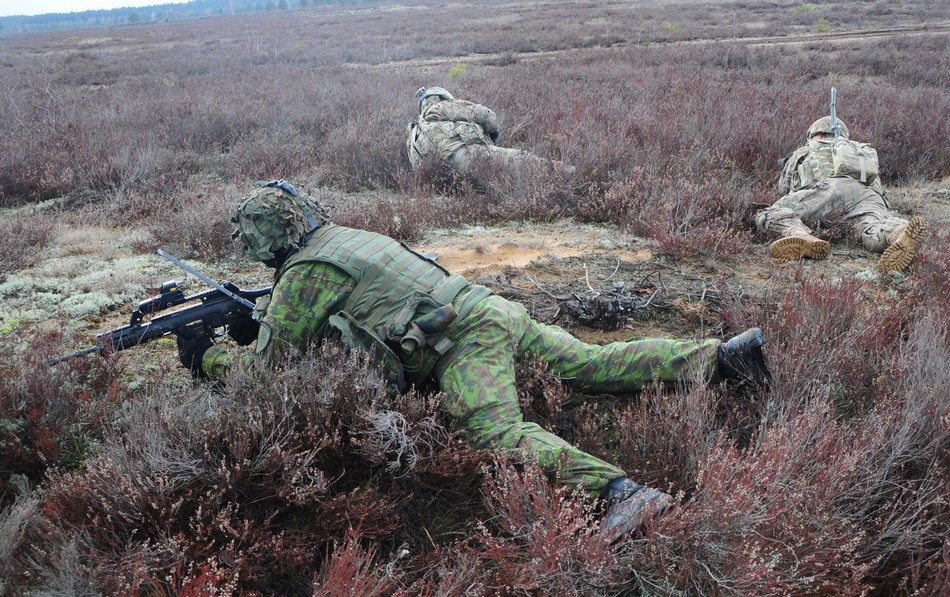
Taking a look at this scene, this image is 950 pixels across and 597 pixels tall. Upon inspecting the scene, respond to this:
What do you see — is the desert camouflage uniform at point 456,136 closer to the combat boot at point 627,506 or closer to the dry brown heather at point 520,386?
the dry brown heather at point 520,386

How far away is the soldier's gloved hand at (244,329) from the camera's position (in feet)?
11.2

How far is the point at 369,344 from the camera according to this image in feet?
9.29

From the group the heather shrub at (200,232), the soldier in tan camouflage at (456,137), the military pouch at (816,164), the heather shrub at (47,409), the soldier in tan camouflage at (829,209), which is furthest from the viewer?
the soldier in tan camouflage at (456,137)

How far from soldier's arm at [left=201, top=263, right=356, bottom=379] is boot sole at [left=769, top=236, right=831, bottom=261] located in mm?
3606

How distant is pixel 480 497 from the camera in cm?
262

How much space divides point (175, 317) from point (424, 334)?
1.32m

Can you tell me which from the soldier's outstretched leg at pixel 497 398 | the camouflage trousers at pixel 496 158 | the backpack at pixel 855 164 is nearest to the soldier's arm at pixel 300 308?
the soldier's outstretched leg at pixel 497 398

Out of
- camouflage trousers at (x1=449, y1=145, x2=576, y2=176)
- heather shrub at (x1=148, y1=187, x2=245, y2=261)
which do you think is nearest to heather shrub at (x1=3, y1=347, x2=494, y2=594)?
heather shrub at (x1=148, y1=187, x2=245, y2=261)

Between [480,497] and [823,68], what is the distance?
47.0 feet

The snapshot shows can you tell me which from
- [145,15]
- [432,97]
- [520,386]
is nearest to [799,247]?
[520,386]

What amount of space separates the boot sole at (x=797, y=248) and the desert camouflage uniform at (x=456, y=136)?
2.89 m

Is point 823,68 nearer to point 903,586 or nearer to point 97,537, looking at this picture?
point 903,586

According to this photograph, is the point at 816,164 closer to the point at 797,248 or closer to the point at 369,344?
the point at 797,248

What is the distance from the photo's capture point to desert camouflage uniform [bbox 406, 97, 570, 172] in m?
7.14
